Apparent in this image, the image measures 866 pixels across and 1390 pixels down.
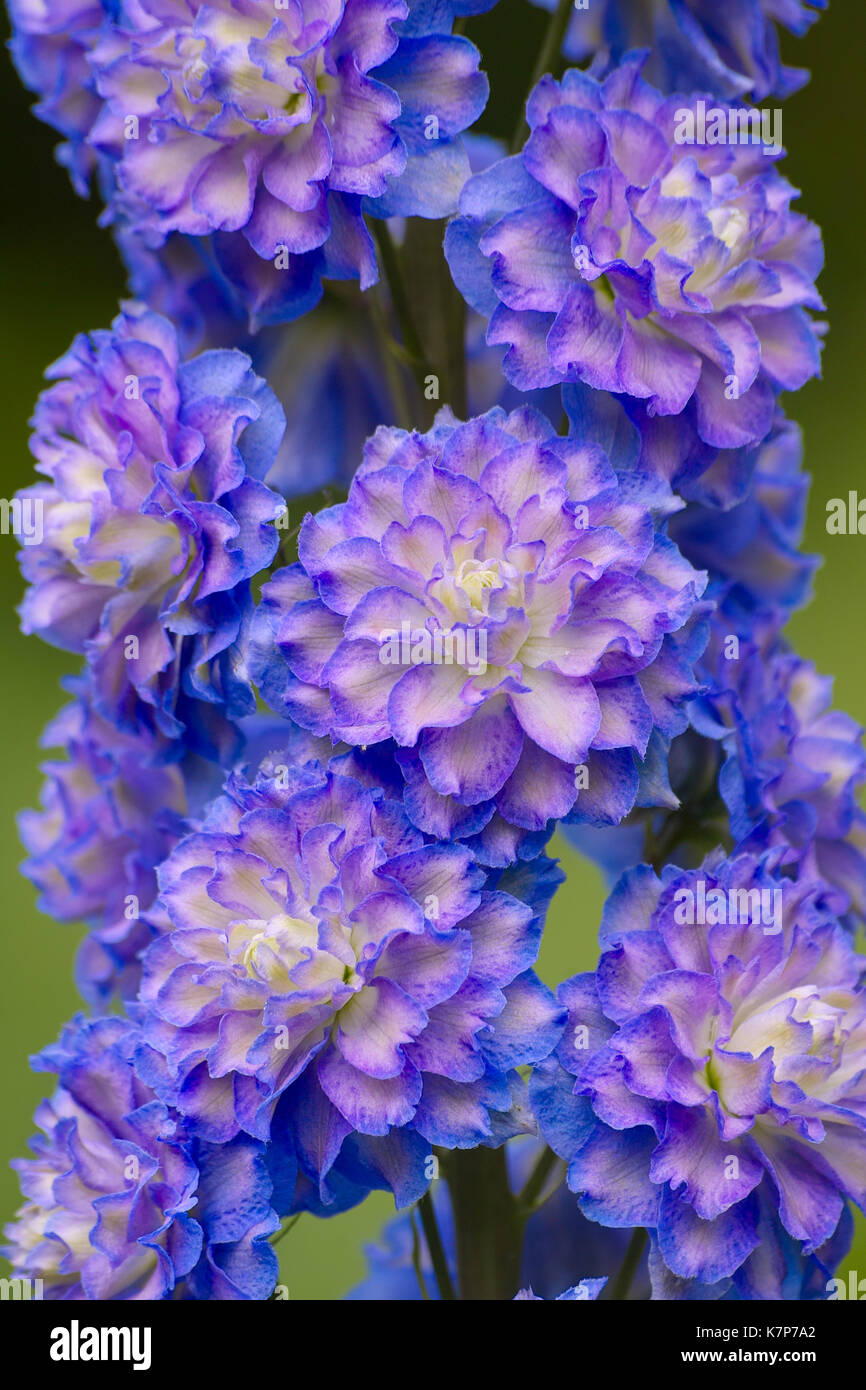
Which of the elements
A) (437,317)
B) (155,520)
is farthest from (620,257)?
(155,520)

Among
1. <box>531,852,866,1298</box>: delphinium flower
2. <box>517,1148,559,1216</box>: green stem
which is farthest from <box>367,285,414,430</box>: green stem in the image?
<box>517,1148,559,1216</box>: green stem

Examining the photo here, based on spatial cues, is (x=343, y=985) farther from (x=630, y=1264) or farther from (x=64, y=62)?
(x=64, y=62)

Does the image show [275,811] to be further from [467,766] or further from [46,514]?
[46,514]

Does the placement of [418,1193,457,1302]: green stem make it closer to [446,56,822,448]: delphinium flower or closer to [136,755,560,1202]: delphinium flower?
[136,755,560,1202]: delphinium flower

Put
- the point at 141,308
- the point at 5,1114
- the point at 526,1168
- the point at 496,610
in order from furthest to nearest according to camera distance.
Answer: the point at 5,1114
the point at 526,1168
the point at 141,308
the point at 496,610

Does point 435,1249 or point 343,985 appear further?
point 435,1249

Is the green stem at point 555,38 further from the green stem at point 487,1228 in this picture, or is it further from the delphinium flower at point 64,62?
the green stem at point 487,1228

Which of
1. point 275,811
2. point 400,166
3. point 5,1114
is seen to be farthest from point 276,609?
point 5,1114
